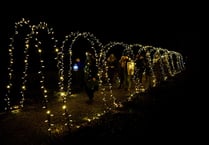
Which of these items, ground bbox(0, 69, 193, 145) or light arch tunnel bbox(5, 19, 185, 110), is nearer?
ground bbox(0, 69, 193, 145)

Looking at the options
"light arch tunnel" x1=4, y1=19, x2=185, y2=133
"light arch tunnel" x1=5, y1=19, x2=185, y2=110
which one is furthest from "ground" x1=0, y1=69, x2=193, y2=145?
"light arch tunnel" x1=5, y1=19, x2=185, y2=110

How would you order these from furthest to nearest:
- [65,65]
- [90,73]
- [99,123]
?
[65,65] < [90,73] < [99,123]

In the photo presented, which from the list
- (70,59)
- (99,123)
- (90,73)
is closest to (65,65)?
(70,59)

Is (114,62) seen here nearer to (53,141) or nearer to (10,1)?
(10,1)

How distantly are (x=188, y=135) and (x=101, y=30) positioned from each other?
118 ft

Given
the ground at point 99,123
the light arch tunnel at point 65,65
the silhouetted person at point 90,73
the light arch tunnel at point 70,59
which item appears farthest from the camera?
the silhouetted person at point 90,73

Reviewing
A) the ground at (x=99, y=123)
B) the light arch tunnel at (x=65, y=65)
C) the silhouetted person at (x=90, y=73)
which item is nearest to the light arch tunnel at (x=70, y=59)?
the light arch tunnel at (x=65, y=65)

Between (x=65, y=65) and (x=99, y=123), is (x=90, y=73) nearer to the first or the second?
(x=99, y=123)

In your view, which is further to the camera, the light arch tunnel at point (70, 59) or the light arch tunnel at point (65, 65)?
the light arch tunnel at point (65, 65)

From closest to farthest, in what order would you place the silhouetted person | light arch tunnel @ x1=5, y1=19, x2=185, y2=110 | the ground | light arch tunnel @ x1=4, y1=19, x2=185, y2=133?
the ground < light arch tunnel @ x1=5, y1=19, x2=185, y2=110 < light arch tunnel @ x1=4, y1=19, x2=185, y2=133 < the silhouetted person

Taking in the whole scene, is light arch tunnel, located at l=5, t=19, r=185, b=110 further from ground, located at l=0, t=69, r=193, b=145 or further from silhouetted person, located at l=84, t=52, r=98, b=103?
ground, located at l=0, t=69, r=193, b=145

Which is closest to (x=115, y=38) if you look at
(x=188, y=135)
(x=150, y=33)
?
(x=150, y=33)

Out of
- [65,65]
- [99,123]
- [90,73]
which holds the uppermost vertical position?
[65,65]

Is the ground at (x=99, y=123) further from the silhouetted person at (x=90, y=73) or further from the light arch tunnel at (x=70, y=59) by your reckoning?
the light arch tunnel at (x=70, y=59)
